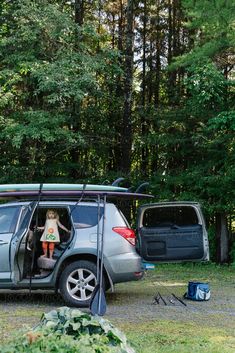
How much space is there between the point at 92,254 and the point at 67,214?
0.84 m

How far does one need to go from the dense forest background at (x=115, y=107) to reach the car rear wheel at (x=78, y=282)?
22.9 feet

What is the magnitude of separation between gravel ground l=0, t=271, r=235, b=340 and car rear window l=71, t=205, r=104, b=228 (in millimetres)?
1320

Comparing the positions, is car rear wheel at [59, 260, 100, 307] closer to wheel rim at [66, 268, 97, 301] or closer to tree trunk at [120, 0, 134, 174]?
wheel rim at [66, 268, 97, 301]

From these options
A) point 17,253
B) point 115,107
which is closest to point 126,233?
point 17,253

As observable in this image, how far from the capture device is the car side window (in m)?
8.30

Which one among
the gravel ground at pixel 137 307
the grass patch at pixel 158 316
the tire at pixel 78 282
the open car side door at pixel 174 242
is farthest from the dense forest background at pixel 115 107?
the tire at pixel 78 282

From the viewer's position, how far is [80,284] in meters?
8.00

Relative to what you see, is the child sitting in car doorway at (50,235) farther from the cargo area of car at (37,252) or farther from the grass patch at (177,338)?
the grass patch at (177,338)

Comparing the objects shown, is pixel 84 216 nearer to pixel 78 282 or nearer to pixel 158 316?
pixel 78 282

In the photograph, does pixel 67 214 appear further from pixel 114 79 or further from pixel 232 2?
pixel 114 79

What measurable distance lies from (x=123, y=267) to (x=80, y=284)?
0.71m

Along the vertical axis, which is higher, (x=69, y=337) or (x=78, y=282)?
(x=69, y=337)

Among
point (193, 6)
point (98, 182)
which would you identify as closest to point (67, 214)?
point (193, 6)

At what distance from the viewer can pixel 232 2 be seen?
12133 millimetres
